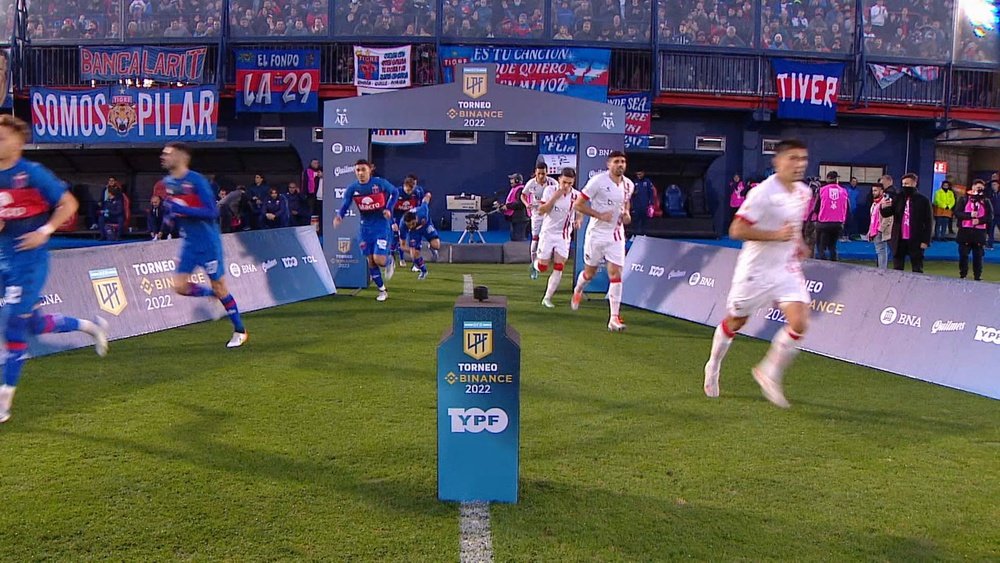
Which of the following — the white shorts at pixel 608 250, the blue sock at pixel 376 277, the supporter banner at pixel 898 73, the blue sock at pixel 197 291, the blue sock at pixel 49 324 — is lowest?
the blue sock at pixel 376 277

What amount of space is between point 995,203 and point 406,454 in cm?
2832

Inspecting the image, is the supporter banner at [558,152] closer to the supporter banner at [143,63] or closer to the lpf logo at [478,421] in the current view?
the supporter banner at [143,63]

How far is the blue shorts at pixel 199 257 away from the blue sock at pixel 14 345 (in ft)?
8.95

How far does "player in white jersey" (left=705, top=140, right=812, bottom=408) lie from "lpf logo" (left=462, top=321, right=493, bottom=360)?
2.67 metres

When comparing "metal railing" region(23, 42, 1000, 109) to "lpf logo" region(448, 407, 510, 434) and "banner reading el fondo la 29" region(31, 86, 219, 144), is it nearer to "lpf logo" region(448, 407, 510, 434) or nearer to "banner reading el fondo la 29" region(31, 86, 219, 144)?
"banner reading el fondo la 29" region(31, 86, 219, 144)

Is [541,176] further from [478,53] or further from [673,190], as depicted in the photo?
[673,190]

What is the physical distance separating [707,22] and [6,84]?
70.0 ft

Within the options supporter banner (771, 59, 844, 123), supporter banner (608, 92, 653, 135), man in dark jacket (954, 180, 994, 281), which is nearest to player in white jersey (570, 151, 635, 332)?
man in dark jacket (954, 180, 994, 281)

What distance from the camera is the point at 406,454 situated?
5.38 metres

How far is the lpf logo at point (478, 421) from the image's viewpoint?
4414 mm

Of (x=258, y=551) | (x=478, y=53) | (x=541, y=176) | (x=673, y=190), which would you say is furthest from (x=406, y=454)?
(x=673, y=190)

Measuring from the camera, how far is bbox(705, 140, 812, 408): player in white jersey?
6.35m

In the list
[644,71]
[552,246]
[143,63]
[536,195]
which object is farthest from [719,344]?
[143,63]

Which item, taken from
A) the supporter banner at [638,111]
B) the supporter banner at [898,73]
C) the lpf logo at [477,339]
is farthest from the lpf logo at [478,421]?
the supporter banner at [898,73]
